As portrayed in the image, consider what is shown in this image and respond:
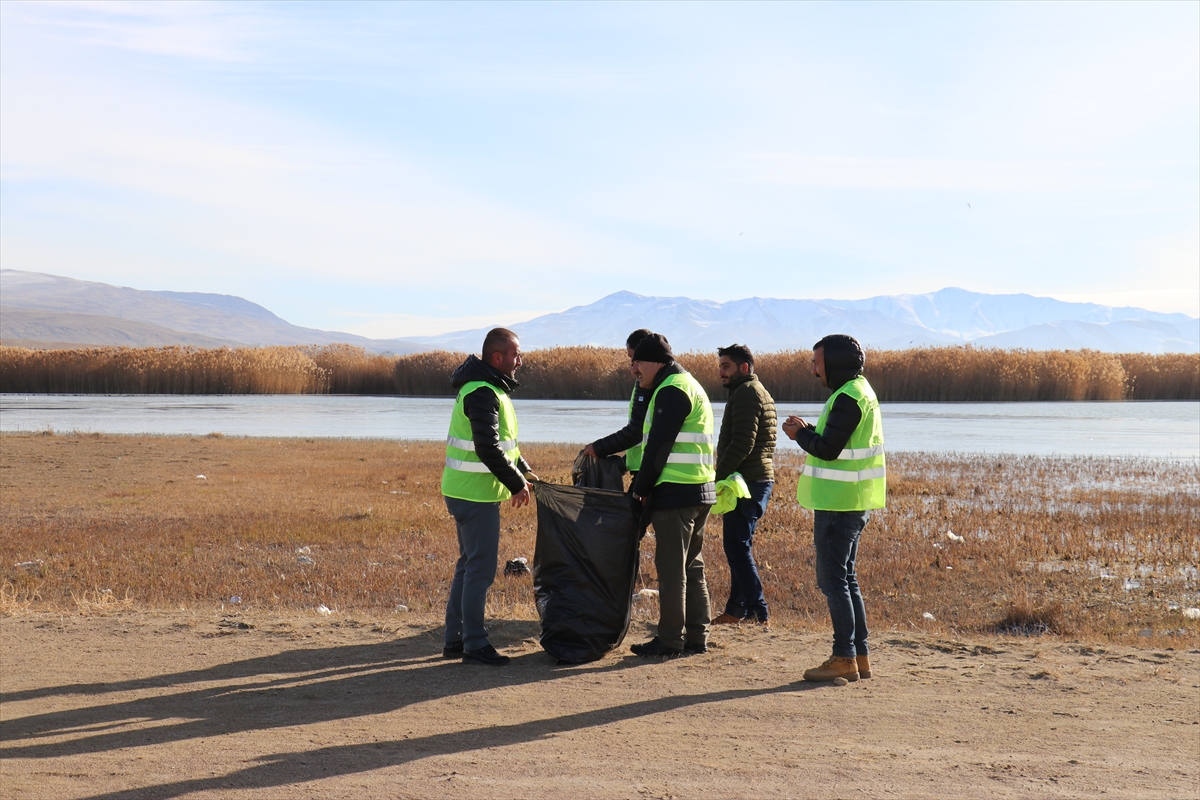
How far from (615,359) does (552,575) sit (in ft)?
141

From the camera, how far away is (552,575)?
22.0ft

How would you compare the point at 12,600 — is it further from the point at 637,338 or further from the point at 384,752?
the point at 637,338

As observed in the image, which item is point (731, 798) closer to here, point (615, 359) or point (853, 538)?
point (853, 538)

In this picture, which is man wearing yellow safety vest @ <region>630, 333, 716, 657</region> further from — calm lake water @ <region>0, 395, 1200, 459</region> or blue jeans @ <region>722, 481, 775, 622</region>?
calm lake water @ <region>0, 395, 1200, 459</region>

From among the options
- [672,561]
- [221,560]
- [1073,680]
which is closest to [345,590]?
[221,560]

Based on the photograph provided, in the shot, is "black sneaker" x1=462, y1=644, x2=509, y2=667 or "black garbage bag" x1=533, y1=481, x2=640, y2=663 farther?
"black garbage bag" x1=533, y1=481, x2=640, y2=663

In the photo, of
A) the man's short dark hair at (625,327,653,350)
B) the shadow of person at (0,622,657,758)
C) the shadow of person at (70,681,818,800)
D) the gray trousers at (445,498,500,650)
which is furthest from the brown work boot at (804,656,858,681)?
the man's short dark hair at (625,327,653,350)

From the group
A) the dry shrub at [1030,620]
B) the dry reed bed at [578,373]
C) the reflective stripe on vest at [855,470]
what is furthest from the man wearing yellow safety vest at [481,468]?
the dry reed bed at [578,373]

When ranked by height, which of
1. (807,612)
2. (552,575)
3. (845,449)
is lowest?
(807,612)

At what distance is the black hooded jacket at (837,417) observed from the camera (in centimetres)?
578

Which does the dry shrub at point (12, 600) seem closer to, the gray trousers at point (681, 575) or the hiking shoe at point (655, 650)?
the hiking shoe at point (655, 650)

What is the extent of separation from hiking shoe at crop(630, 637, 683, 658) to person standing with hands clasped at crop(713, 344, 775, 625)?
45.9 inches

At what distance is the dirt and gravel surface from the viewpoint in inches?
180

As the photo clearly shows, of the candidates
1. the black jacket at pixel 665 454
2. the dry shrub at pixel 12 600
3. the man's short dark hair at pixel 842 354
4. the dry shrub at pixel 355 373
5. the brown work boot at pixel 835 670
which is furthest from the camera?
the dry shrub at pixel 355 373
